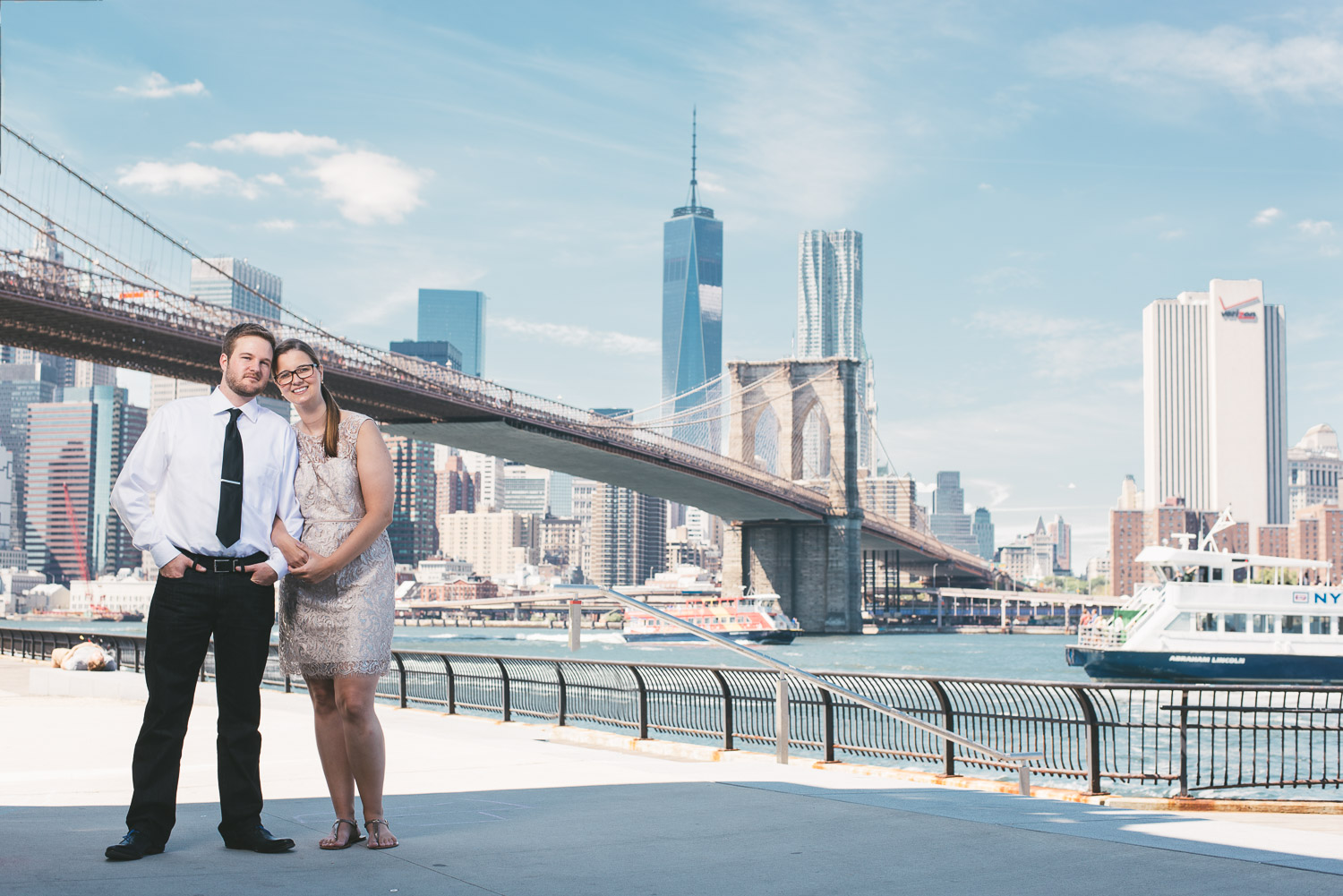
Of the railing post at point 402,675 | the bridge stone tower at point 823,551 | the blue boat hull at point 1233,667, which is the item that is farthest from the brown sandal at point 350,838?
the bridge stone tower at point 823,551

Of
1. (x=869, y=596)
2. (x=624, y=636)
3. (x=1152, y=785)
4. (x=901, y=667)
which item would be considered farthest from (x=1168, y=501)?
(x=1152, y=785)

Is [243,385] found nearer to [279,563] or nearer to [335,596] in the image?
[279,563]

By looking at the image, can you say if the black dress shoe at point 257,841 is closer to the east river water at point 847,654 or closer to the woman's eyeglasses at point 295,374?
the woman's eyeglasses at point 295,374

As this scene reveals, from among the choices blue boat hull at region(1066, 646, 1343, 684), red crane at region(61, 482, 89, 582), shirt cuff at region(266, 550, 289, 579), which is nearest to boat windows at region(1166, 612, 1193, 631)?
blue boat hull at region(1066, 646, 1343, 684)

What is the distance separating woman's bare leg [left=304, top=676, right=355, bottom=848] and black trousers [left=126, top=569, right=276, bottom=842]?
0.23 metres

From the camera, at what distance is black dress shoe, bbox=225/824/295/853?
4.29m

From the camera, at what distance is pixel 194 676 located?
14.0ft

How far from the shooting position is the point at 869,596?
439ft

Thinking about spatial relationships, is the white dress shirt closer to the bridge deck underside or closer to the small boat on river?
the small boat on river

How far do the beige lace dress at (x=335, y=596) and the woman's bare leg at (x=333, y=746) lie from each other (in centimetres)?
10

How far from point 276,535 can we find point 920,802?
3.15 metres

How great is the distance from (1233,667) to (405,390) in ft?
97.0

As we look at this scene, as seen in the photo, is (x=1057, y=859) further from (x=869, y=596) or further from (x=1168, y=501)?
(x=1168, y=501)

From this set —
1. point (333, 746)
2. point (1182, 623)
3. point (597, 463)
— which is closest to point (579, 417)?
point (597, 463)
